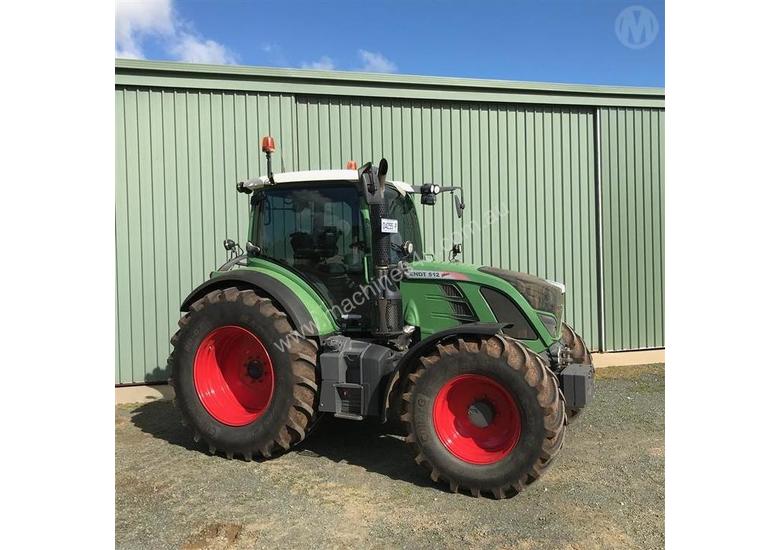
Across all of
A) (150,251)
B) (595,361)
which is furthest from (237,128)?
(595,361)

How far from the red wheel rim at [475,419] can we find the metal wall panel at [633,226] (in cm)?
480

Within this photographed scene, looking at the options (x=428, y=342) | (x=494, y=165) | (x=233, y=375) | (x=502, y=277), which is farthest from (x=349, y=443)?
(x=494, y=165)

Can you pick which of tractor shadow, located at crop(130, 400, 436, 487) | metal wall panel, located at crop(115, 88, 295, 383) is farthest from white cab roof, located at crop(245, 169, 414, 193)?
tractor shadow, located at crop(130, 400, 436, 487)

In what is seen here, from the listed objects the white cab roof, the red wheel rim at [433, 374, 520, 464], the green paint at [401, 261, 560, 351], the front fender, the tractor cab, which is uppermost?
the white cab roof

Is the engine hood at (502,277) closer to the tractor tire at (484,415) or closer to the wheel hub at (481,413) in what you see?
the tractor tire at (484,415)

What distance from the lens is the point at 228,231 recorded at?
6648mm

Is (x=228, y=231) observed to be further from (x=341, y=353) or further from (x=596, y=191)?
(x=596, y=191)

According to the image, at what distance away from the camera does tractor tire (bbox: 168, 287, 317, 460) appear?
13.7 feet

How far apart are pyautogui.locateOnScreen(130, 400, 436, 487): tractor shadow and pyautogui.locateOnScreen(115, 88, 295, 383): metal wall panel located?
1200mm

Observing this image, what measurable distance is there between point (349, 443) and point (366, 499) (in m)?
1.13

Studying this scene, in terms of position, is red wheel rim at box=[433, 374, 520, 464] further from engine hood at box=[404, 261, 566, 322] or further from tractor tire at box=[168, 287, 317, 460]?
tractor tire at box=[168, 287, 317, 460]

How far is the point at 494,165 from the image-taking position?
7.51m

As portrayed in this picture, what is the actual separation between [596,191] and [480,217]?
1896mm

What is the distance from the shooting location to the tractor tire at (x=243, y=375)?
4.17m
